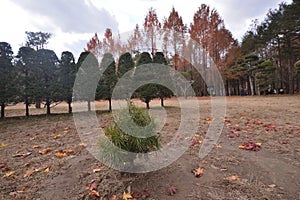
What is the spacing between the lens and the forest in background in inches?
308

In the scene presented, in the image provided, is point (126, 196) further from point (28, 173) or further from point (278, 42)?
point (278, 42)

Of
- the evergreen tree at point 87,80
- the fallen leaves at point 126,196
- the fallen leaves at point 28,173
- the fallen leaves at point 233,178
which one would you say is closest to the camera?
the fallen leaves at point 126,196

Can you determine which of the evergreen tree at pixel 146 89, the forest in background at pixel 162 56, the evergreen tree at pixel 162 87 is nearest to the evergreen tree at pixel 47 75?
the forest in background at pixel 162 56

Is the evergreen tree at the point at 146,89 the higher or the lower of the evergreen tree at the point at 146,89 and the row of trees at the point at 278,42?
the lower

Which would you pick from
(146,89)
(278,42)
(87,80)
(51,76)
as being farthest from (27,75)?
(278,42)

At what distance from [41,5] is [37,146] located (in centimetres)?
438

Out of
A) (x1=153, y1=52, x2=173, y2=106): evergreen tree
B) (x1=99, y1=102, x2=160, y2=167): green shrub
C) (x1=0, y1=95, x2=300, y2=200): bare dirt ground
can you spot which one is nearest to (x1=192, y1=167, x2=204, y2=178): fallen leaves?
(x1=0, y1=95, x2=300, y2=200): bare dirt ground

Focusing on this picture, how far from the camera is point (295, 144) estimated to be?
2.95 meters

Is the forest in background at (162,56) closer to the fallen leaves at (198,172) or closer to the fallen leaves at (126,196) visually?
the fallen leaves at (198,172)

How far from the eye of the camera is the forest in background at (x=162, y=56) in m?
7.81

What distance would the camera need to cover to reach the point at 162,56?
31.1 ft

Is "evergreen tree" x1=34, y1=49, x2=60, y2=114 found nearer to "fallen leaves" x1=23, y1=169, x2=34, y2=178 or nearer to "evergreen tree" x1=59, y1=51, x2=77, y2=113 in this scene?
"evergreen tree" x1=59, y1=51, x2=77, y2=113

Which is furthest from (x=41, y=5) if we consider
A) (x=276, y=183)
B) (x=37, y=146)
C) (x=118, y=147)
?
(x=276, y=183)

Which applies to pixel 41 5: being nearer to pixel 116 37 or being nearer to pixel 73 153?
pixel 73 153
